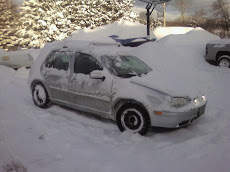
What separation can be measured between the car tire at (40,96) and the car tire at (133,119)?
231cm

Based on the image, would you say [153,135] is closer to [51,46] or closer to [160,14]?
[51,46]

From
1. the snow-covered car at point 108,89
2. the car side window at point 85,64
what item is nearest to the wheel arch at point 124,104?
the snow-covered car at point 108,89

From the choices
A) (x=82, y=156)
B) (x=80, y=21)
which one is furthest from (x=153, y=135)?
(x=80, y=21)

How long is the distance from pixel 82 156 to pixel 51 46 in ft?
11.1

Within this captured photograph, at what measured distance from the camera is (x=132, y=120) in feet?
12.6

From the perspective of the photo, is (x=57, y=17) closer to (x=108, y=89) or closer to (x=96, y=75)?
(x=96, y=75)

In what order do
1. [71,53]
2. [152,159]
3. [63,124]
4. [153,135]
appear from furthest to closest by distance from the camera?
1. [71,53]
2. [63,124]
3. [153,135]
4. [152,159]

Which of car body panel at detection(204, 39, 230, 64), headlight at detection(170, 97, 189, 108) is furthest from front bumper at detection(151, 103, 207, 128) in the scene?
car body panel at detection(204, 39, 230, 64)

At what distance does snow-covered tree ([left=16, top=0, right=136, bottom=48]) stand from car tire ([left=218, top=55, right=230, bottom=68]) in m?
24.5

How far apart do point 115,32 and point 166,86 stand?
1678 centimetres

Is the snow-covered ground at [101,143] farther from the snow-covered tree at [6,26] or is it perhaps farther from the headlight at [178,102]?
the snow-covered tree at [6,26]

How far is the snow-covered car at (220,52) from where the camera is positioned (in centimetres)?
946

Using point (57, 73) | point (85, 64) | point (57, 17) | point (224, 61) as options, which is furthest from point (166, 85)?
point (57, 17)

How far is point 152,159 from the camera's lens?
302 cm
